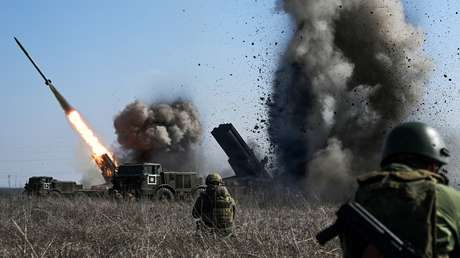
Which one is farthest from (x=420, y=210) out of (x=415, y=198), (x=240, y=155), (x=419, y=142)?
(x=240, y=155)

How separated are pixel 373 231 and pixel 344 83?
880 inches

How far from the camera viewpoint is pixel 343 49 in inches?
986

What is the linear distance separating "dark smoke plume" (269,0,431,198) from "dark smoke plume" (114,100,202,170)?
12111 millimetres

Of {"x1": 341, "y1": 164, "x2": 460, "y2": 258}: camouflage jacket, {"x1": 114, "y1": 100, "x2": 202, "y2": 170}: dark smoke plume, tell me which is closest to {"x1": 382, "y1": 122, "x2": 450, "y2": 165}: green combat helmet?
{"x1": 341, "y1": 164, "x2": 460, "y2": 258}: camouflage jacket

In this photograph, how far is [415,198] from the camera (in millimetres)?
2811

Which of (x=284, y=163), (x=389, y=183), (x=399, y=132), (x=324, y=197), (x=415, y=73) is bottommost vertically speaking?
(x=389, y=183)

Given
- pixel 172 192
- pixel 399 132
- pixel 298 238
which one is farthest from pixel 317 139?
pixel 399 132

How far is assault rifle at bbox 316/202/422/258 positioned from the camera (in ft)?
8.60

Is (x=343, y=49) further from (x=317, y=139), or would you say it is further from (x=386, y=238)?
(x=386, y=238)

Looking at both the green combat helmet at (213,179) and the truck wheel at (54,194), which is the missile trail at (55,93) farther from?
the green combat helmet at (213,179)

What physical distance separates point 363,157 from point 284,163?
3046 mm

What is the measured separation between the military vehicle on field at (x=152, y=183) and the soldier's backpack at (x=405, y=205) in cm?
2107

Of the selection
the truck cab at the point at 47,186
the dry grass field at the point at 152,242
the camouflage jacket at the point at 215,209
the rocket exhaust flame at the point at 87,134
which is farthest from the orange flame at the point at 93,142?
the camouflage jacket at the point at 215,209

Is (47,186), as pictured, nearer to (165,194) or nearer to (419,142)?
(165,194)
